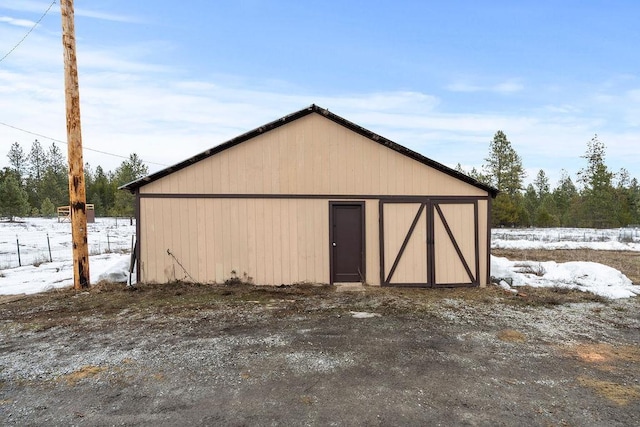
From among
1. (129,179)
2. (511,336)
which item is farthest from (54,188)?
(511,336)

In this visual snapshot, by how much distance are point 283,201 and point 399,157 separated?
3275 millimetres

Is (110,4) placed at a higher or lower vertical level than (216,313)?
higher

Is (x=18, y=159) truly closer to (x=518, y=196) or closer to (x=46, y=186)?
(x=46, y=186)

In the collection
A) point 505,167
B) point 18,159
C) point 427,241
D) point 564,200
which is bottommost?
point 427,241

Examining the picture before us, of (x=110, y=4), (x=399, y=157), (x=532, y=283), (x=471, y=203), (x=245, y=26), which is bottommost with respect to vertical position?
(x=532, y=283)

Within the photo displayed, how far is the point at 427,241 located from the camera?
9.28 metres

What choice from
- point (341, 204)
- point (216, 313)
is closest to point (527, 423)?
point (216, 313)

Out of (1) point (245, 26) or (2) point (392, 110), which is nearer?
(1) point (245, 26)

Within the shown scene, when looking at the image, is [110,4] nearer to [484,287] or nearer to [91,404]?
[91,404]

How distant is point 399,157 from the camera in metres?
9.23

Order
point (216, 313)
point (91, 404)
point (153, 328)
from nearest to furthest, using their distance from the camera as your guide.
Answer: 1. point (91, 404)
2. point (153, 328)
3. point (216, 313)

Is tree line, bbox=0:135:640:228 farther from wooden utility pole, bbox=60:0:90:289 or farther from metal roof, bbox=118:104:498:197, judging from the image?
wooden utility pole, bbox=60:0:90:289

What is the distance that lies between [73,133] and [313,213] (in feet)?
19.7

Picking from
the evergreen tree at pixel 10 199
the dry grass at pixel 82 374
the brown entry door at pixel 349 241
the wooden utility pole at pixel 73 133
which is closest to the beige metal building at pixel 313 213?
the brown entry door at pixel 349 241
